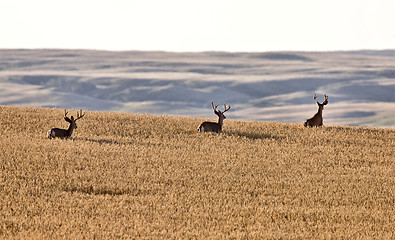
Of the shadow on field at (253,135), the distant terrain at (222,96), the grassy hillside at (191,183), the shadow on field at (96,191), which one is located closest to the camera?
the grassy hillside at (191,183)

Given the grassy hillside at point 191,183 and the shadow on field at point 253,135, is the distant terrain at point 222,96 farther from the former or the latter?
the grassy hillside at point 191,183

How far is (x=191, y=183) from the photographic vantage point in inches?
594

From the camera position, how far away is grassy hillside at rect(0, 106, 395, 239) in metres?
11.7

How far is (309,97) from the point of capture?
566 feet

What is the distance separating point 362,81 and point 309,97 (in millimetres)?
21389

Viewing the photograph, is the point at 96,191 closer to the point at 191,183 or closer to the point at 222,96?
the point at 191,183

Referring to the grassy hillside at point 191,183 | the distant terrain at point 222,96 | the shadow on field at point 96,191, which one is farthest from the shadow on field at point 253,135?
the distant terrain at point 222,96

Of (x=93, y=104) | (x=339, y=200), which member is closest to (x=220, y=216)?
(x=339, y=200)

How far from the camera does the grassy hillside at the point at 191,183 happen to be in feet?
38.3

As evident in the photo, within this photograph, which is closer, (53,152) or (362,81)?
(53,152)

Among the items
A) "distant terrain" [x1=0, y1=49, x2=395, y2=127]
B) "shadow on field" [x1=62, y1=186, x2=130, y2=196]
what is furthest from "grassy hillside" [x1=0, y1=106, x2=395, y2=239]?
"distant terrain" [x1=0, y1=49, x2=395, y2=127]

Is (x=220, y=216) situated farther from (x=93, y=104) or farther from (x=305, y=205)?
(x=93, y=104)

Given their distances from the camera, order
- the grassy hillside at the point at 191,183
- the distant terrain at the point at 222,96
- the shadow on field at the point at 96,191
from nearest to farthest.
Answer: the grassy hillside at the point at 191,183, the shadow on field at the point at 96,191, the distant terrain at the point at 222,96

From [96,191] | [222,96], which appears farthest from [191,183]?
[222,96]
